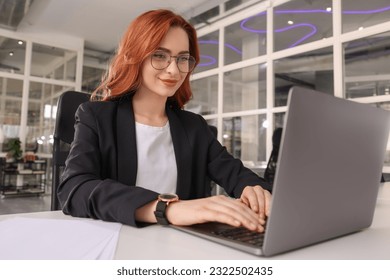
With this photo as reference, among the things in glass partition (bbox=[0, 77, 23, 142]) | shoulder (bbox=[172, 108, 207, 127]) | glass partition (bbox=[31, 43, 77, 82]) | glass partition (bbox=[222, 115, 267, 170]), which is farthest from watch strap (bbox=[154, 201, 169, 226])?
glass partition (bbox=[31, 43, 77, 82])

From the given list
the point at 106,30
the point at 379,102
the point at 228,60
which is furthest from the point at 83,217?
the point at 106,30

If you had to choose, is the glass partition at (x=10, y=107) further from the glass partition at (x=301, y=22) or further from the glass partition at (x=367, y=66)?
the glass partition at (x=367, y=66)

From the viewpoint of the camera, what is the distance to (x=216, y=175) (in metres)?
1.38

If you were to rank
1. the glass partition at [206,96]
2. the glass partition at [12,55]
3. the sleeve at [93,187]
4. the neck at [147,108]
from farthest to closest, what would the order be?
the glass partition at [12,55] < the glass partition at [206,96] < the neck at [147,108] < the sleeve at [93,187]

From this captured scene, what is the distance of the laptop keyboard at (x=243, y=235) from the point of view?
1.82ft

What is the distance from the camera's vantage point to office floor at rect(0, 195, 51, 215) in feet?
16.4

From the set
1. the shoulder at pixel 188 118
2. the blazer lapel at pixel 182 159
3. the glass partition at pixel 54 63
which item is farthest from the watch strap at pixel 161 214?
the glass partition at pixel 54 63

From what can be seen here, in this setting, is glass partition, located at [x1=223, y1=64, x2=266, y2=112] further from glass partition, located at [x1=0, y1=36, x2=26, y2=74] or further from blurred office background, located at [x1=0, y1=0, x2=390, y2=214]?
glass partition, located at [x1=0, y1=36, x2=26, y2=74]

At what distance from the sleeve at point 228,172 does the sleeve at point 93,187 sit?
46 centimetres

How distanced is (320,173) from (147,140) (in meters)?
0.83

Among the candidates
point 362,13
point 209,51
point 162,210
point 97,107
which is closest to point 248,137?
point 209,51
